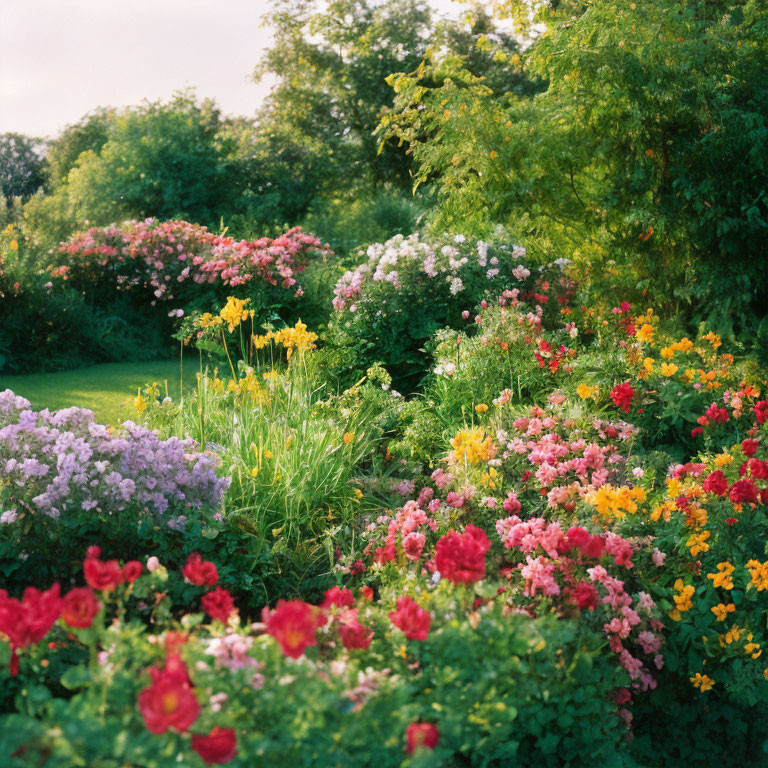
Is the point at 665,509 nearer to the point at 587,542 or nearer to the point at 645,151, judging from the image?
the point at 587,542

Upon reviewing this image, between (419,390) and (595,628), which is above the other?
(419,390)

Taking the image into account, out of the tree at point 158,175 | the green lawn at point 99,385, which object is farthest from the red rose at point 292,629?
the tree at point 158,175

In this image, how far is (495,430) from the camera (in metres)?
3.94

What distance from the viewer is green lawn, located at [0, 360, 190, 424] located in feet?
21.2

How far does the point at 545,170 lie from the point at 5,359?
234 inches

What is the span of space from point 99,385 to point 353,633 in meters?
6.36

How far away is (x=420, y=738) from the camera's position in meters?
1.29

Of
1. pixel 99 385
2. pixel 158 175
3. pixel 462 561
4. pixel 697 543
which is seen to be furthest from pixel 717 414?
pixel 158 175

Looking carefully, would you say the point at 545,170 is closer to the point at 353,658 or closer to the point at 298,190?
the point at 353,658

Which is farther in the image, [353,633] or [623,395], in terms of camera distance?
[623,395]

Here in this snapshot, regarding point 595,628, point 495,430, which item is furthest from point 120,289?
point 595,628

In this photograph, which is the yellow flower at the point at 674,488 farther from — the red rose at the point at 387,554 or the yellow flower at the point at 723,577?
the red rose at the point at 387,554

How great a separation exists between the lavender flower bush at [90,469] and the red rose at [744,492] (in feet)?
6.27

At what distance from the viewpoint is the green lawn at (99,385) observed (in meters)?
6.46
